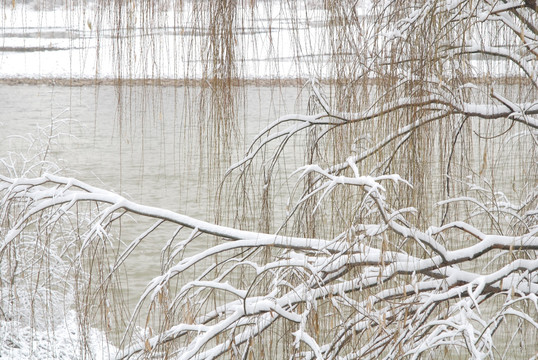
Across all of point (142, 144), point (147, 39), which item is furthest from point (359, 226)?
point (147, 39)

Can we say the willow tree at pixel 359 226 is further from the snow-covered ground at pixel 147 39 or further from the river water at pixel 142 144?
the river water at pixel 142 144

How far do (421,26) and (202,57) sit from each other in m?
0.71

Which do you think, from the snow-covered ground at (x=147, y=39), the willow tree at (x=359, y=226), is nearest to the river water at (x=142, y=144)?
the snow-covered ground at (x=147, y=39)

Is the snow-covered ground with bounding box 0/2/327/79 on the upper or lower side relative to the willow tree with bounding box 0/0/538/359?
upper

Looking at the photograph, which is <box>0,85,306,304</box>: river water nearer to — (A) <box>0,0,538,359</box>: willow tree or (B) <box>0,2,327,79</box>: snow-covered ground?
(B) <box>0,2,327,79</box>: snow-covered ground

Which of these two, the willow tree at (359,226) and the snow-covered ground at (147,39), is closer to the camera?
the willow tree at (359,226)

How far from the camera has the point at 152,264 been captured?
31.1 ft

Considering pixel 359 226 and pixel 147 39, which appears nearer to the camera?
pixel 359 226

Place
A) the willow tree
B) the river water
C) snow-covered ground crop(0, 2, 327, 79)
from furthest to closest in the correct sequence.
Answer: the river water
snow-covered ground crop(0, 2, 327, 79)
the willow tree

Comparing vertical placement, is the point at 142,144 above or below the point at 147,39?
below

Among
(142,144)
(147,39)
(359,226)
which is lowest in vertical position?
(359,226)

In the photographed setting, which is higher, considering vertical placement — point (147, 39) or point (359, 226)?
point (147, 39)

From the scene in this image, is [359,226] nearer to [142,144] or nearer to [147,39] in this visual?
[142,144]

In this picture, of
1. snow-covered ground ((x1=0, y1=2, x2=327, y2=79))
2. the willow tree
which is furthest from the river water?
the willow tree
